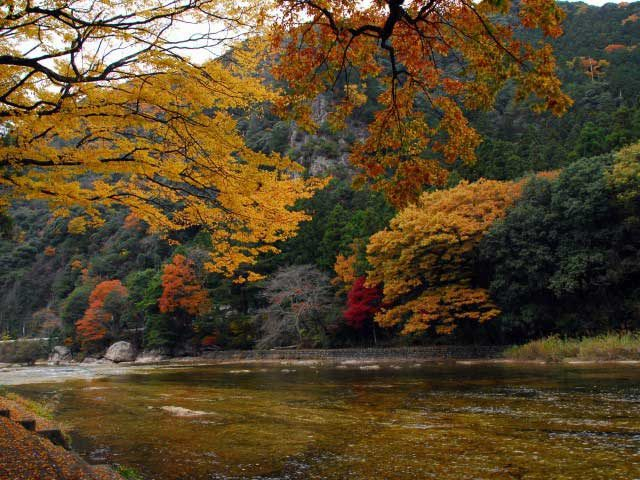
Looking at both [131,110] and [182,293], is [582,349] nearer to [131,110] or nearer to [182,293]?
[131,110]

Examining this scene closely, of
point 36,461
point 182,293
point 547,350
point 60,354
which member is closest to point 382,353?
point 547,350

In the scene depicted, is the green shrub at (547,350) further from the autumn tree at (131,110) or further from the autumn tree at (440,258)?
the autumn tree at (131,110)

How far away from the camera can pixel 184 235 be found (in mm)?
67438

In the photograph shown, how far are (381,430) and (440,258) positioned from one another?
20491mm

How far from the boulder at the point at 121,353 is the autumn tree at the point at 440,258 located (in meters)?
27.8

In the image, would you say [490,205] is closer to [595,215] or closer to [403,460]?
[595,215]

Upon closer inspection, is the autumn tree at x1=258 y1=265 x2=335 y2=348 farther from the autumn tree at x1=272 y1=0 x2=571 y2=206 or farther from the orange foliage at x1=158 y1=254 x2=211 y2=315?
the autumn tree at x1=272 y1=0 x2=571 y2=206

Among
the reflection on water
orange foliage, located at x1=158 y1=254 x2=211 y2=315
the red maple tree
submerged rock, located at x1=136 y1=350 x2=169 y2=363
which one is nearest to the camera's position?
the reflection on water

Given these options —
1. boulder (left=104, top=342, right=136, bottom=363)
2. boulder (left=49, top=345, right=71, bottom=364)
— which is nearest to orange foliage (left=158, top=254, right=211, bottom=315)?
boulder (left=104, top=342, right=136, bottom=363)

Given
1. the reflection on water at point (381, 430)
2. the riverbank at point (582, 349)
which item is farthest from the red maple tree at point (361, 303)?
the reflection on water at point (381, 430)

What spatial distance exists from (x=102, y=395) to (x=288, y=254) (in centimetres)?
2819

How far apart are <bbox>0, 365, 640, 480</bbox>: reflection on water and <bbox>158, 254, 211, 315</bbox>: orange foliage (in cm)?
2772

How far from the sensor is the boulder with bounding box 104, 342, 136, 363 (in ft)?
156

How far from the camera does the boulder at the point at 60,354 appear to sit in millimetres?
54550
